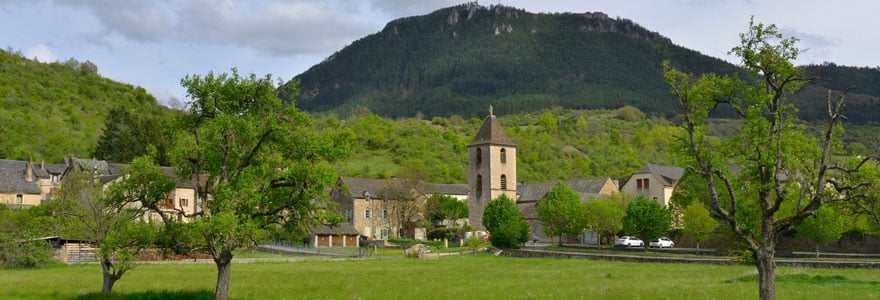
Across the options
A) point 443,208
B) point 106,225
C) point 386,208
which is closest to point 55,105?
point 386,208

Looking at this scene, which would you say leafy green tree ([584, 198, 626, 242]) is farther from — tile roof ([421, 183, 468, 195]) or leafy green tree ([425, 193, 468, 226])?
tile roof ([421, 183, 468, 195])

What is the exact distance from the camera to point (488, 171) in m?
80.1

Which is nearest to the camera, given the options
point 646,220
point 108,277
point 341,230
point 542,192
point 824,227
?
point 108,277

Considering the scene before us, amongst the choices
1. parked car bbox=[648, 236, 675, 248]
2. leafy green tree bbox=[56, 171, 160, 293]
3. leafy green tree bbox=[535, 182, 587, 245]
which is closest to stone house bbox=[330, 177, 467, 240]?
leafy green tree bbox=[535, 182, 587, 245]

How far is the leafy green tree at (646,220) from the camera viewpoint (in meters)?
59.5

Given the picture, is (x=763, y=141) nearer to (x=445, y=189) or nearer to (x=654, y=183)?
(x=654, y=183)

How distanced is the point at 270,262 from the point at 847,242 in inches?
1668

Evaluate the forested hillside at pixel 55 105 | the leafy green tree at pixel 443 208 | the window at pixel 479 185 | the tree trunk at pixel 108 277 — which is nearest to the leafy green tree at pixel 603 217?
the window at pixel 479 185

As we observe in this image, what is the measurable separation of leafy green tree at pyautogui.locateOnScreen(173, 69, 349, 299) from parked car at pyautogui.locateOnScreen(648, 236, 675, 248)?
47399 millimetres

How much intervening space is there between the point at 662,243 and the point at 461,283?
124ft

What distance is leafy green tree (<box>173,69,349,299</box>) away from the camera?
74.3 ft

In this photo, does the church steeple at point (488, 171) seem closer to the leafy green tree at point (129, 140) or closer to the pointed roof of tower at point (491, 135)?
the pointed roof of tower at point (491, 135)

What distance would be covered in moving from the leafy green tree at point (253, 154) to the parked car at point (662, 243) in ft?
156

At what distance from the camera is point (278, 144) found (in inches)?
934
